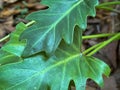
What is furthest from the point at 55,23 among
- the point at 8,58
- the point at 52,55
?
the point at 8,58

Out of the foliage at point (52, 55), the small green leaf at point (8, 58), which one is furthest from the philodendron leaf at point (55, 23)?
the small green leaf at point (8, 58)

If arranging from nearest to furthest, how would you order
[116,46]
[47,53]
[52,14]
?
[47,53] → [52,14] → [116,46]

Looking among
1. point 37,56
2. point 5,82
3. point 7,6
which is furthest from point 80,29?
point 7,6

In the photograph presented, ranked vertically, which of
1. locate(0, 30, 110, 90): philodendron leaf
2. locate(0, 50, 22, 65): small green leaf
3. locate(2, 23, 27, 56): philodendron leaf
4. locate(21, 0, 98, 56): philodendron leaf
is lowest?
locate(0, 30, 110, 90): philodendron leaf

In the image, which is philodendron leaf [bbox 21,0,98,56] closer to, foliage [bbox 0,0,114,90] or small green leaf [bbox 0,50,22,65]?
foliage [bbox 0,0,114,90]

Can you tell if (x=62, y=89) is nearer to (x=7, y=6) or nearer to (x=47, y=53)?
(x=47, y=53)

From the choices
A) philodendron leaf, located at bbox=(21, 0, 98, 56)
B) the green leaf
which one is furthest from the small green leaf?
philodendron leaf, located at bbox=(21, 0, 98, 56)
